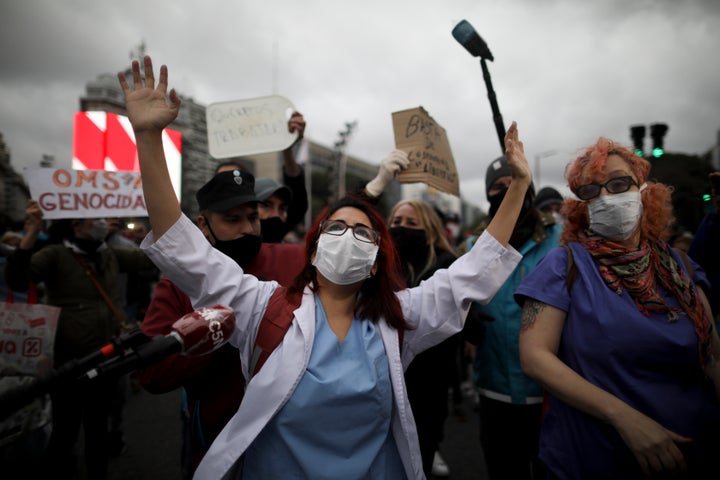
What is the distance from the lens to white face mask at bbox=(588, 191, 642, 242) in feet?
6.05

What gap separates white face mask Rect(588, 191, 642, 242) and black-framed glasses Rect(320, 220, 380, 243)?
1034 millimetres

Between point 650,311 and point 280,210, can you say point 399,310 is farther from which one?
point 280,210

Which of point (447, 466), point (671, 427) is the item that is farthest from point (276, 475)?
point (447, 466)

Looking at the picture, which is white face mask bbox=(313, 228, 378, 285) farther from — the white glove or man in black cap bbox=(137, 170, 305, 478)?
the white glove

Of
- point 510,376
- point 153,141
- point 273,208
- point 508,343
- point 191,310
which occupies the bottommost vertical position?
point 510,376

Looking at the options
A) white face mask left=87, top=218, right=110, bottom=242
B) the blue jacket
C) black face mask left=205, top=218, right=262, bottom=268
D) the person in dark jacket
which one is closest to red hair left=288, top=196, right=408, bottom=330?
black face mask left=205, top=218, right=262, bottom=268

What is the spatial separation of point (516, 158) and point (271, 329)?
4.09 feet

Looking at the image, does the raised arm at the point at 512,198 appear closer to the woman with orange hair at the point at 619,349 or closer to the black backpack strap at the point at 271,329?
the woman with orange hair at the point at 619,349

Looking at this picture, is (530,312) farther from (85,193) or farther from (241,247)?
(85,193)

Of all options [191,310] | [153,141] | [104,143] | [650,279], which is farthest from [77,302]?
[650,279]

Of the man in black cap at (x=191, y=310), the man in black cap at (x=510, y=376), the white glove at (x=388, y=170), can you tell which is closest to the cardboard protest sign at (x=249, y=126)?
the white glove at (x=388, y=170)

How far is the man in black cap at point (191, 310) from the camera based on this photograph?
68.5 inches

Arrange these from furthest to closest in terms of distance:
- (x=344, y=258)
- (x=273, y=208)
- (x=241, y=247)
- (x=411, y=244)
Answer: (x=273, y=208) < (x=411, y=244) < (x=241, y=247) < (x=344, y=258)

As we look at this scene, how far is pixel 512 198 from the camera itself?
5.76 ft
